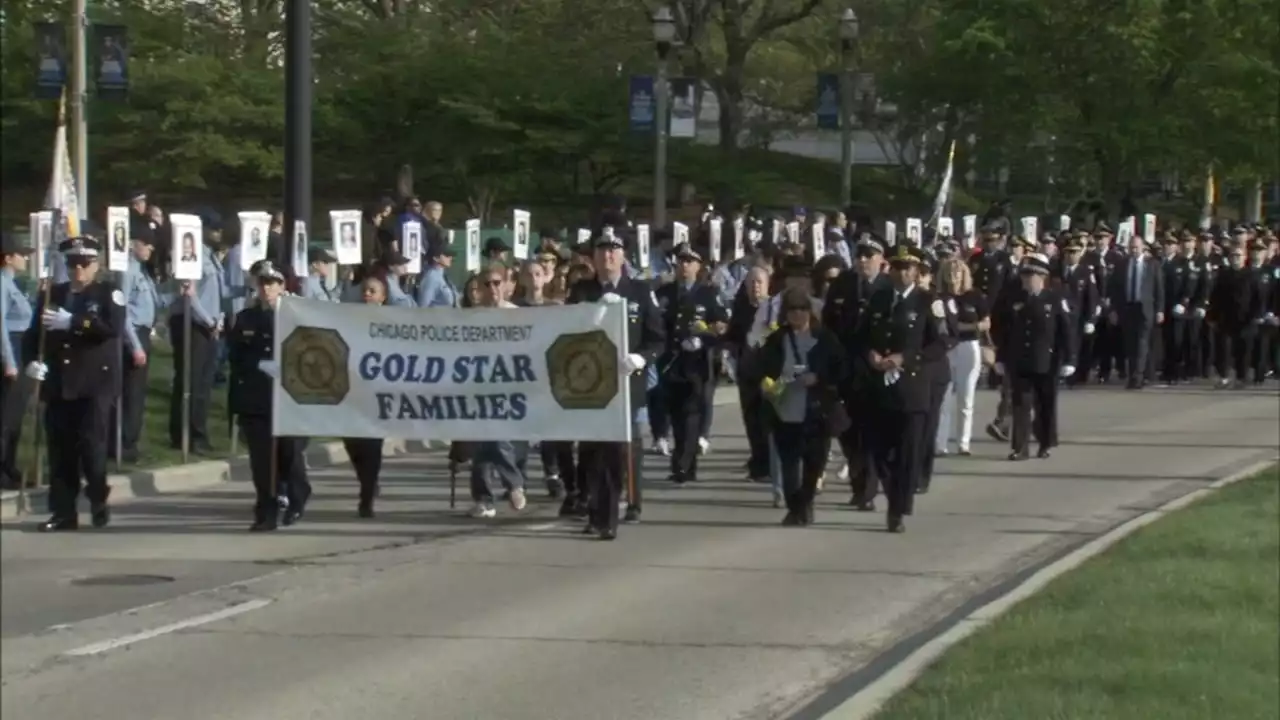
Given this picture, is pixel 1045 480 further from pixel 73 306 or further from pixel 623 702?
pixel 623 702

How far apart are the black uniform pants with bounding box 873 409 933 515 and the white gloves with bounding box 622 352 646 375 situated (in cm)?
163

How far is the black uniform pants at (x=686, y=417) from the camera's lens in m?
16.7

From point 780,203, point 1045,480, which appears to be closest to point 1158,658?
point 1045,480

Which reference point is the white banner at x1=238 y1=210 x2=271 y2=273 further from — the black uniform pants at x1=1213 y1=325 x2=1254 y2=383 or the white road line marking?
the black uniform pants at x1=1213 y1=325 x2=1254 y2=383

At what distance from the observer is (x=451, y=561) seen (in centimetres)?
1254

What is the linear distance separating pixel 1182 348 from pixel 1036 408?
10397 millimetres

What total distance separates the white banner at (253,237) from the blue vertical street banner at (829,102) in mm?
23764

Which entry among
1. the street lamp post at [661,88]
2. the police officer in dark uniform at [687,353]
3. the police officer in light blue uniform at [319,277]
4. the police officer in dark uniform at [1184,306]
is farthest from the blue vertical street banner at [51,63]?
the street lamp post at [661,88]

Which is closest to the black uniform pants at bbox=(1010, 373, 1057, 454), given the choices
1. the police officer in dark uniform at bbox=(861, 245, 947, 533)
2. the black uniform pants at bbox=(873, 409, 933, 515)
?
the police officer in dark uniform at bbox=(861, 245, 947, 533)

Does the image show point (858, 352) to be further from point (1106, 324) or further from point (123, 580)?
point (1106, 324)

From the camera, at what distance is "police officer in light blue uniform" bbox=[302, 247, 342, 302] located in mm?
17453

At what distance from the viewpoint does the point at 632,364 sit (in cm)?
1370

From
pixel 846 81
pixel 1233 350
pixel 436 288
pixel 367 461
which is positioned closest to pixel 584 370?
pixel 367 461

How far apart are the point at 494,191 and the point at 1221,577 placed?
116 ft
